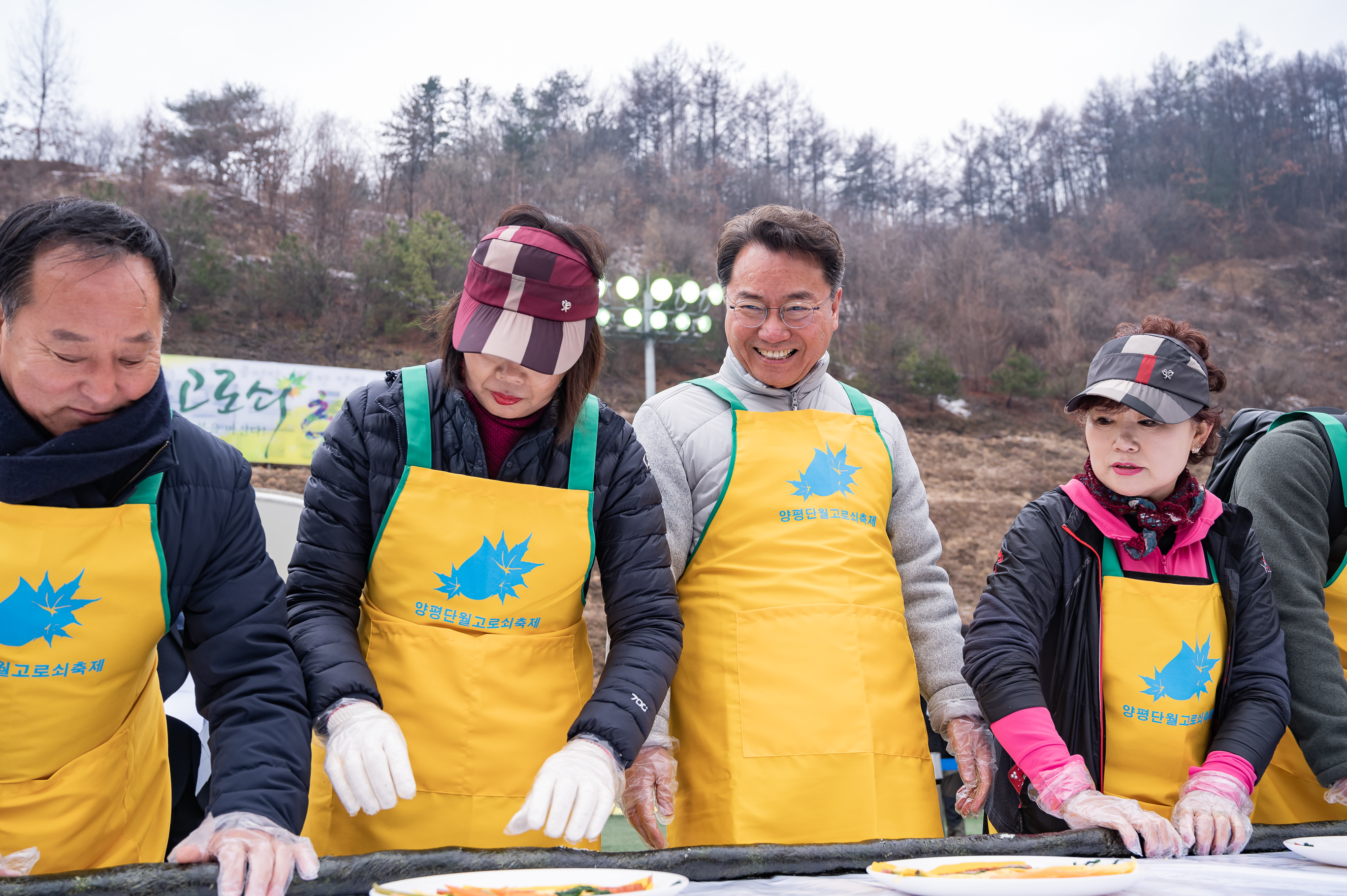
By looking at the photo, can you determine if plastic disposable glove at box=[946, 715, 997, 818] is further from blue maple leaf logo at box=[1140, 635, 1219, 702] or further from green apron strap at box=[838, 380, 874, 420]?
green apron strap at box=[838, 380, 874, 420]

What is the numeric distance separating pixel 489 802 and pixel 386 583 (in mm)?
398

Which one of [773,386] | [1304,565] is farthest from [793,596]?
[1304,565]

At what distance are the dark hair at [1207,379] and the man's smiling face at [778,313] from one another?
21.0 inches

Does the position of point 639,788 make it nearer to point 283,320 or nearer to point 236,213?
point 283,320

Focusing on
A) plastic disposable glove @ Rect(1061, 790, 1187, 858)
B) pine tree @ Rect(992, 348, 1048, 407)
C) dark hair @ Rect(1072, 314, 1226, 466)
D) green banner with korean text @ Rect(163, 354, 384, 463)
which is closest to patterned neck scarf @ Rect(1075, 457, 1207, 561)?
dark hair @ Rect(1072, 314, 1226, 466)

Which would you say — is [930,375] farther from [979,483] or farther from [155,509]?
[155,509]

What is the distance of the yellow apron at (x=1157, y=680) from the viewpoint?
58.8 inches

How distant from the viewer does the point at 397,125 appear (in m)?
20.4

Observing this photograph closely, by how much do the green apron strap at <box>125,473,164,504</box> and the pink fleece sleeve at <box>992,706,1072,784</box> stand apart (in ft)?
4.42

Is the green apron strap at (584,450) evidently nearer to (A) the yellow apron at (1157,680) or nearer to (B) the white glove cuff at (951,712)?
(B) the white glove cuff at (951,712)

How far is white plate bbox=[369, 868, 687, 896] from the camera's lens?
89cm

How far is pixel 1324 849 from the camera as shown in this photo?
109cm

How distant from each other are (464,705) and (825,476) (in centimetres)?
85

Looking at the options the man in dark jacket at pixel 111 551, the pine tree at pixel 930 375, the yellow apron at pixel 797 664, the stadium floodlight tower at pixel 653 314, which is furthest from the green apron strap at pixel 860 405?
the pine tree at pixel 930 375
